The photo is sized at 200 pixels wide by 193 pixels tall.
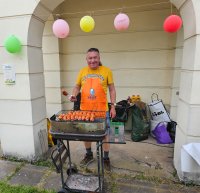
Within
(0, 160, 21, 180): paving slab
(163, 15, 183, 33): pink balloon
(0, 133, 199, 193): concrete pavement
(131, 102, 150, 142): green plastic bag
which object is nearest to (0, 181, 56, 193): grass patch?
(0, 133, 199, 193): concrete pavement

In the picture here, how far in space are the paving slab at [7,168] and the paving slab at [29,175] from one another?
125mm

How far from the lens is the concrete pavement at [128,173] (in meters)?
2.17

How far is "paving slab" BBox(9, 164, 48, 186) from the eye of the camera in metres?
2.30

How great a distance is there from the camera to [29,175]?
243 centimetres

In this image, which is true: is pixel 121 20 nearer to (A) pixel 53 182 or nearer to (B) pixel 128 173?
(B) pixel 128 173

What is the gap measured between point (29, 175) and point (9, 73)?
1.48 meters

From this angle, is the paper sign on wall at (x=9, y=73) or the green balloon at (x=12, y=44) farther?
the paper sign on wall at (x=9, y=73)

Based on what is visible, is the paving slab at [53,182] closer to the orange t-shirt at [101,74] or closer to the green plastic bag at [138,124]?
the orange t-shirt at [101,74]

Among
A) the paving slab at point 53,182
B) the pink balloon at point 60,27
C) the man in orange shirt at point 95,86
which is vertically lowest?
the paving slab at point 53,182

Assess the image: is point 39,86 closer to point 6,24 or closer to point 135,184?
point 6,24

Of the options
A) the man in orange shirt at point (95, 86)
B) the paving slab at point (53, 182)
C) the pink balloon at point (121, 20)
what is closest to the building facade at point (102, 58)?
the paving slab at point (53, 182)

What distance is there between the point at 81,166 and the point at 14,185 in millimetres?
902

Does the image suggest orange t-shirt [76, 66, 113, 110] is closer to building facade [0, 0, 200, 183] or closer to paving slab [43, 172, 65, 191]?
building facade [0, 0, 200, 183]

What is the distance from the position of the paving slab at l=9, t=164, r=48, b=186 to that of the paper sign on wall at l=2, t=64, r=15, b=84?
129 cm
